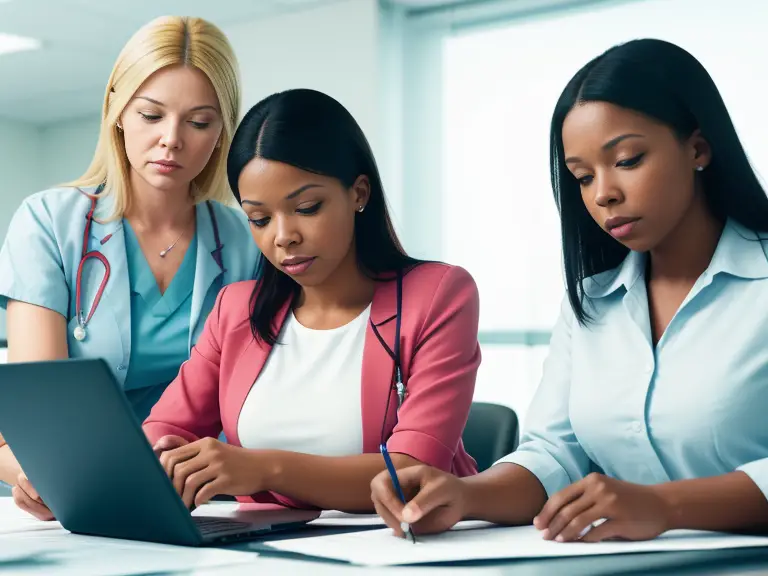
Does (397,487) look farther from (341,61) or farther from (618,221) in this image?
(341,61)

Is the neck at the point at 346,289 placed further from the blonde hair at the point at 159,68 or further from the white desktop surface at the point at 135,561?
the white desktop surface at the point at 135,561

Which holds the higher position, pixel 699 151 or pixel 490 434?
pixel 699 151

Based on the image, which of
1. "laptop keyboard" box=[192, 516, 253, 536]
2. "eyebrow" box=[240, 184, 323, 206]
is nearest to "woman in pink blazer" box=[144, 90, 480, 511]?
"eyebrow" box=[240, 184, 323, 206]

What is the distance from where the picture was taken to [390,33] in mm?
4848

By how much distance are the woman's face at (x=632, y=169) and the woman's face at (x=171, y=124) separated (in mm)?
762

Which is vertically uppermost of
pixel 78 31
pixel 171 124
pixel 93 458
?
pixel 78 31

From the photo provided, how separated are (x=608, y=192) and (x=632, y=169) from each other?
Result: 39mm

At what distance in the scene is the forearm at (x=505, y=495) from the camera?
3.37ft

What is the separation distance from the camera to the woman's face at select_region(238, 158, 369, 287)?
51.1 inches

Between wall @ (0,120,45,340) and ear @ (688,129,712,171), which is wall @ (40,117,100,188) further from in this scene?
ear @ (688,129,712,171)

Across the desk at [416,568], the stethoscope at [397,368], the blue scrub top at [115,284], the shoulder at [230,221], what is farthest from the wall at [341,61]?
the desk at [416,568]

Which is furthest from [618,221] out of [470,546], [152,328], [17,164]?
[17,164]

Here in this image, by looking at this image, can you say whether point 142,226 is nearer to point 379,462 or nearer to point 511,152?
point 379,462

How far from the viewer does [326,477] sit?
117cm
